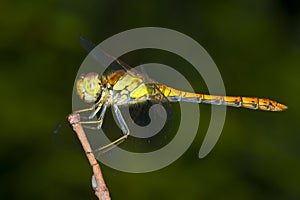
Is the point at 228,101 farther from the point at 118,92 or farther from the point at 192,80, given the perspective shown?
the point at 118,92

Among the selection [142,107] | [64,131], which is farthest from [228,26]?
[64,131]

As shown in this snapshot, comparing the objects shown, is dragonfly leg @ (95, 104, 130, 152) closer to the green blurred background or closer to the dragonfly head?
the dragonfly head

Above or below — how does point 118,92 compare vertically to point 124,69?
below

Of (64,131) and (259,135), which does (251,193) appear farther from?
(64,131)

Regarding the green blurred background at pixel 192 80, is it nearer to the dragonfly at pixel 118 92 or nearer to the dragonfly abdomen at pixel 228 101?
the dragonfly abdomen at pixel 228 101

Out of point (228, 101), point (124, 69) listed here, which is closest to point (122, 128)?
point (124, 69)

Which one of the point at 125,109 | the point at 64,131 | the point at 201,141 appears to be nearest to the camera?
the point at 64,131
